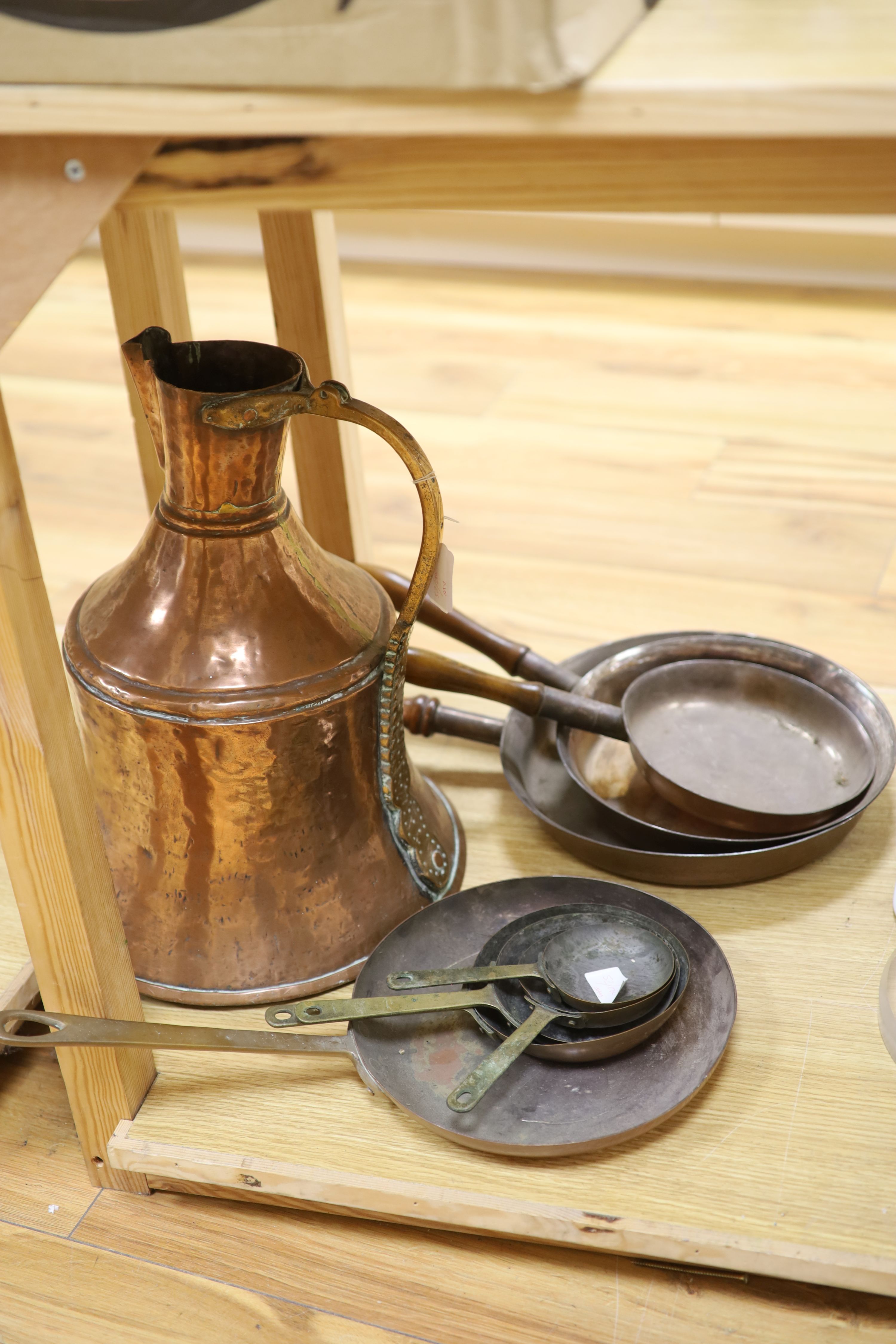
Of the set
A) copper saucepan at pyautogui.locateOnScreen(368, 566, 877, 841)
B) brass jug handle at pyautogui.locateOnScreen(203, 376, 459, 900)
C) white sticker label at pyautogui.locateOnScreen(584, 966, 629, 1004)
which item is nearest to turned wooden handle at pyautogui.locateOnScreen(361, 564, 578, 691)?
copper saucepan at pyautogui.locateOnScreen(368, 566, 877, 841)

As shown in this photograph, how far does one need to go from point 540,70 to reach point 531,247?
6.43 ft

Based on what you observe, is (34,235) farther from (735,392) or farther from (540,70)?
(735,392)

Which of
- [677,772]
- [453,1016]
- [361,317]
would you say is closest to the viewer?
[453,1016]

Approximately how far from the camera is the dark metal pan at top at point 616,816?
76 cm

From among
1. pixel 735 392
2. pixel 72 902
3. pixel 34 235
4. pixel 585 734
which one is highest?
pixel 34 235

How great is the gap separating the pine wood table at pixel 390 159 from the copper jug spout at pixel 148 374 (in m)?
0.13

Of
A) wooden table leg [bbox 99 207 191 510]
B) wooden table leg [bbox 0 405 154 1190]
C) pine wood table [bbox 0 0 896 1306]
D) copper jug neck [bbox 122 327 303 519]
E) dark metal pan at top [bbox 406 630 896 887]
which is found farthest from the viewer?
wooden table leg [bbox 99 207 191 510]

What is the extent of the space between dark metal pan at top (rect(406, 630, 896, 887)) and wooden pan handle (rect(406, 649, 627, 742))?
45 mm

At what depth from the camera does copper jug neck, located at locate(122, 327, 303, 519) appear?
63cm

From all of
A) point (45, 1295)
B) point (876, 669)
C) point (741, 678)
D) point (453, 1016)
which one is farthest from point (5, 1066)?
point (876, 669)

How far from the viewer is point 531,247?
2.24 metres

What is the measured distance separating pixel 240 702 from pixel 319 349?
39 centimetres

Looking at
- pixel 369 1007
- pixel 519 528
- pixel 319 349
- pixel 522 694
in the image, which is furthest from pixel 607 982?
pixel 519 528

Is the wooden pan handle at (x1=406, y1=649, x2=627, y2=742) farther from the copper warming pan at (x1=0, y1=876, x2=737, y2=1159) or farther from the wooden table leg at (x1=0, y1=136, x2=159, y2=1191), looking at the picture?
the wooden table leg at (x1=0, y1=136, x2=159, y2=1191)
